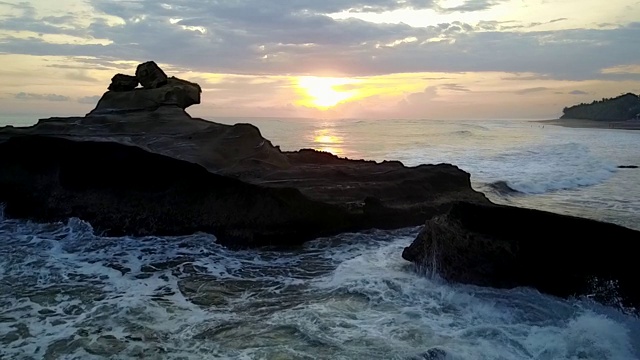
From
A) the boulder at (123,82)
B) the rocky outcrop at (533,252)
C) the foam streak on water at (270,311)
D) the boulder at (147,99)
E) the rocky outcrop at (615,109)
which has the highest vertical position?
the rocky outcrop at (615,109)

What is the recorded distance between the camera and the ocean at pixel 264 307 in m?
5.05

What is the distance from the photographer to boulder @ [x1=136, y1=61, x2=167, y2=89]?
1423 cm

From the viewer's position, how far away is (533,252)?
6.79m

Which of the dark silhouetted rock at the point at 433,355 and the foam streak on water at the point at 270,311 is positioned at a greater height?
the foam streak on water at the point at 270,311

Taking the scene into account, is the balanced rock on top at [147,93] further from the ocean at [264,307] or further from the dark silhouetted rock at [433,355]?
the dark silhouetted rock at [433,355]

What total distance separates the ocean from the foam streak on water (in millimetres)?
20

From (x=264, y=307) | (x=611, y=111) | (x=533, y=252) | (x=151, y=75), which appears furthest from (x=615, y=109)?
(x=264, y=307)

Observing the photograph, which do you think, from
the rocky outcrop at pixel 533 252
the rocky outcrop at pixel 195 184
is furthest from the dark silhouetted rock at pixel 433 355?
the rocky outcrop at pixel 195 184

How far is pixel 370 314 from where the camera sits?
5.92 m

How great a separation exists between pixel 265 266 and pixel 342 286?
160cm

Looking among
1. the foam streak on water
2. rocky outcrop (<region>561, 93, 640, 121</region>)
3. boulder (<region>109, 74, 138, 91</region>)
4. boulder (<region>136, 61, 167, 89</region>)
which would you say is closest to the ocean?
the foam streak on water

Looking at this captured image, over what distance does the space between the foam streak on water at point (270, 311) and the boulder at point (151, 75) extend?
685 centimetres

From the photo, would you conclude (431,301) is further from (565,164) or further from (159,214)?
(565,164)

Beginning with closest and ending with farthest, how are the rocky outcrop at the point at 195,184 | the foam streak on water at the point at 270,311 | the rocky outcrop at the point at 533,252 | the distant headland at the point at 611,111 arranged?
the foam streak on water at the point at 270,311 → the rocky outcrop at the point at 533,252 → the rocky outcrop at the point at 195,184 → the distant headland at the point at 611,111
